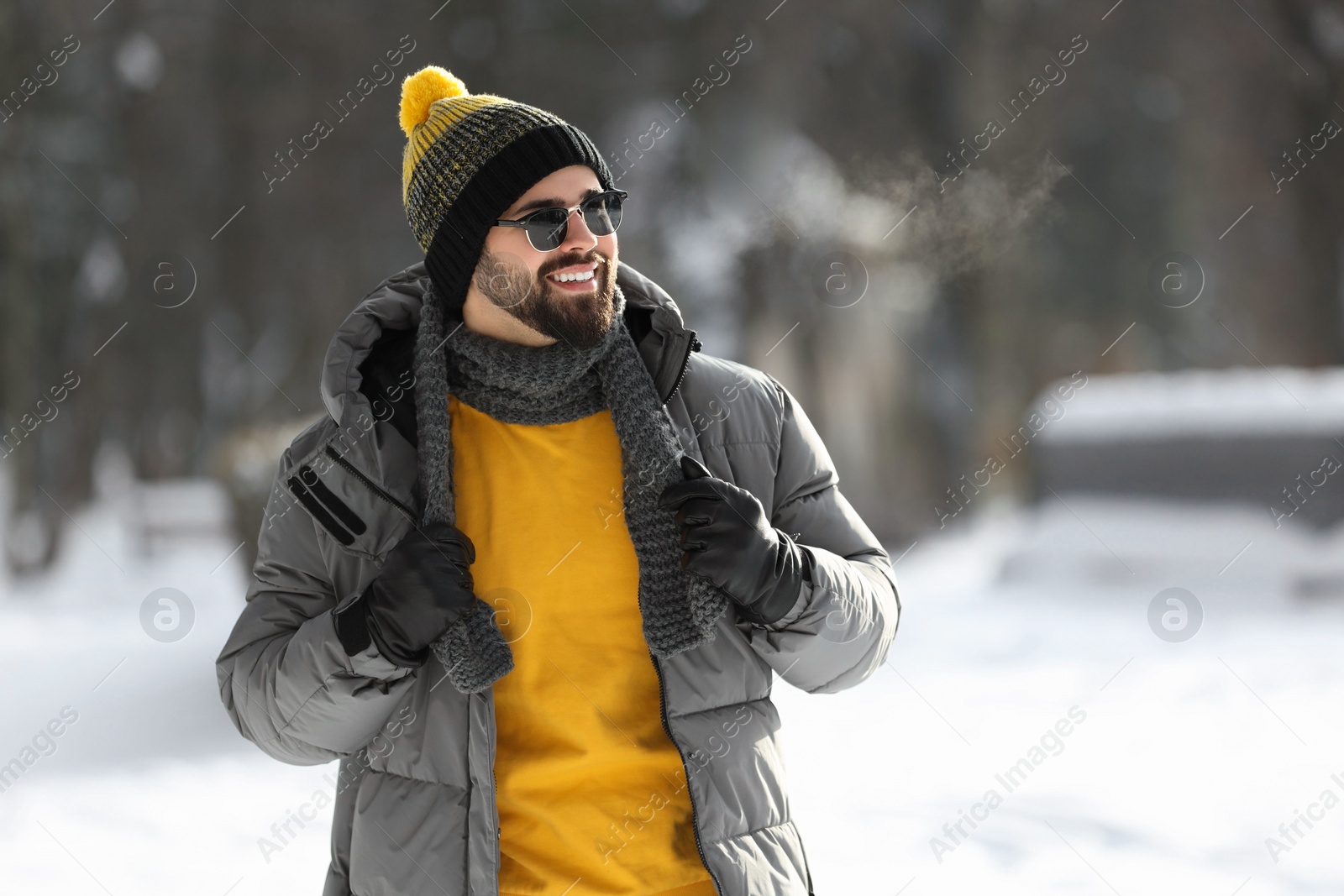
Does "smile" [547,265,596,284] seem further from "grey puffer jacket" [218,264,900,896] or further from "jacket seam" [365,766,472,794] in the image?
"jacket seam" [365,766,472,794]

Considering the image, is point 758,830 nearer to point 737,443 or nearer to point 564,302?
point 737,443

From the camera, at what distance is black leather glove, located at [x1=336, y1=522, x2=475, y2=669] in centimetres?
135

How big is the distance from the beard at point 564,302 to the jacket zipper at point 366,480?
1.01 ft

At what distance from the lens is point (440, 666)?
1477mm

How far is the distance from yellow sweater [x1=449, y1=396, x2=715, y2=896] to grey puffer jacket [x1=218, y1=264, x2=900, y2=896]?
4 cm

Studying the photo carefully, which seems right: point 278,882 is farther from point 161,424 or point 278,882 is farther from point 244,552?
point 161,424

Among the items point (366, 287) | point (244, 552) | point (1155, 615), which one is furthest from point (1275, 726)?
point (366, 287)

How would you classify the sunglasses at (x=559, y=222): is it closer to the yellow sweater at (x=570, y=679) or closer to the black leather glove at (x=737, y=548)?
the yellow sweater at (x=570, y=679)

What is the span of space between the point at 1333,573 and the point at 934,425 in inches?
186

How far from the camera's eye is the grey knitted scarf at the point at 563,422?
1401mm

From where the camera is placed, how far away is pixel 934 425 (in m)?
10.4

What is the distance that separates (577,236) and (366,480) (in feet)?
1.43

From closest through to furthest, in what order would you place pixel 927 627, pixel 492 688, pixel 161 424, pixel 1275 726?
pixel 492 688, pixel 1275 726, pixel 927 627, pixel 161 424

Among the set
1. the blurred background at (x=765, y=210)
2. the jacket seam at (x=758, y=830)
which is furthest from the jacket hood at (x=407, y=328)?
the blurred background at (x=765, y=210)
